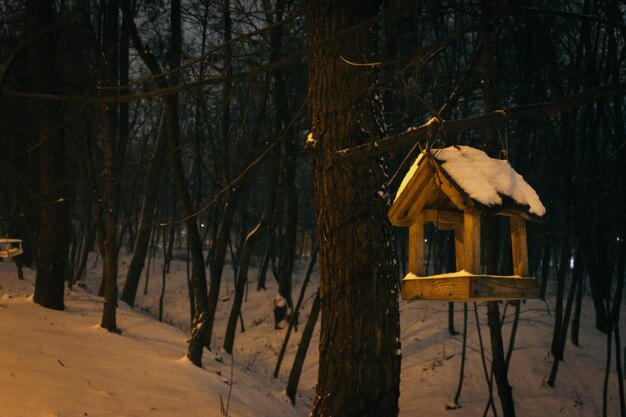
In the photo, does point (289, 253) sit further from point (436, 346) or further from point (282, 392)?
point (282, 392)

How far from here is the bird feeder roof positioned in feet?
12.8

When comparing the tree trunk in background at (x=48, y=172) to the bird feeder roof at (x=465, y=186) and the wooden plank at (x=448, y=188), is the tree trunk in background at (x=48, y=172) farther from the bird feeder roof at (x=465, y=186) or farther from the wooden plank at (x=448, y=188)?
the wooden plank at (x=448, y=188)

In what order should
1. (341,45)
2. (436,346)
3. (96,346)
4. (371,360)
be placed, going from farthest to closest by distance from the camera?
(436,346) < (96,346) < (341,45) < (371,360)

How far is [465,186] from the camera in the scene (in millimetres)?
3893

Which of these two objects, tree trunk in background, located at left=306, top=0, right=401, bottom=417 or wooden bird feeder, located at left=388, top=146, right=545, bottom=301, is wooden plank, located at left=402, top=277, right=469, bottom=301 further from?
tree trunk in background, located at left=306, top=0, right=401, bottom=417

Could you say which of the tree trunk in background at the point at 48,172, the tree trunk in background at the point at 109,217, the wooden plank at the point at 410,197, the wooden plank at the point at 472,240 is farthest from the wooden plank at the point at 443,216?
the tree trunk in background at the point at 48,172

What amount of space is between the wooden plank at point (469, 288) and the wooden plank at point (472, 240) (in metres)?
0.12

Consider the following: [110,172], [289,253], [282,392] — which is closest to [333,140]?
[110,172]

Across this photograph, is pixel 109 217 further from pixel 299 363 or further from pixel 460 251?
pixel 460 251

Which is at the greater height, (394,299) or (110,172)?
(110,172)

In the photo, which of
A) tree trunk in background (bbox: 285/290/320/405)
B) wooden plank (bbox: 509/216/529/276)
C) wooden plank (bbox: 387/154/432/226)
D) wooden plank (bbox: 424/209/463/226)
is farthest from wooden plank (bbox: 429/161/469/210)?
tree trunk in background (bbox: 285/290/320/405)

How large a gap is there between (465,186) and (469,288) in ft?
2.01

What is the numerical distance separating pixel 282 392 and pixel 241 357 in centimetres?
639

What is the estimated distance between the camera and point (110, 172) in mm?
11094
